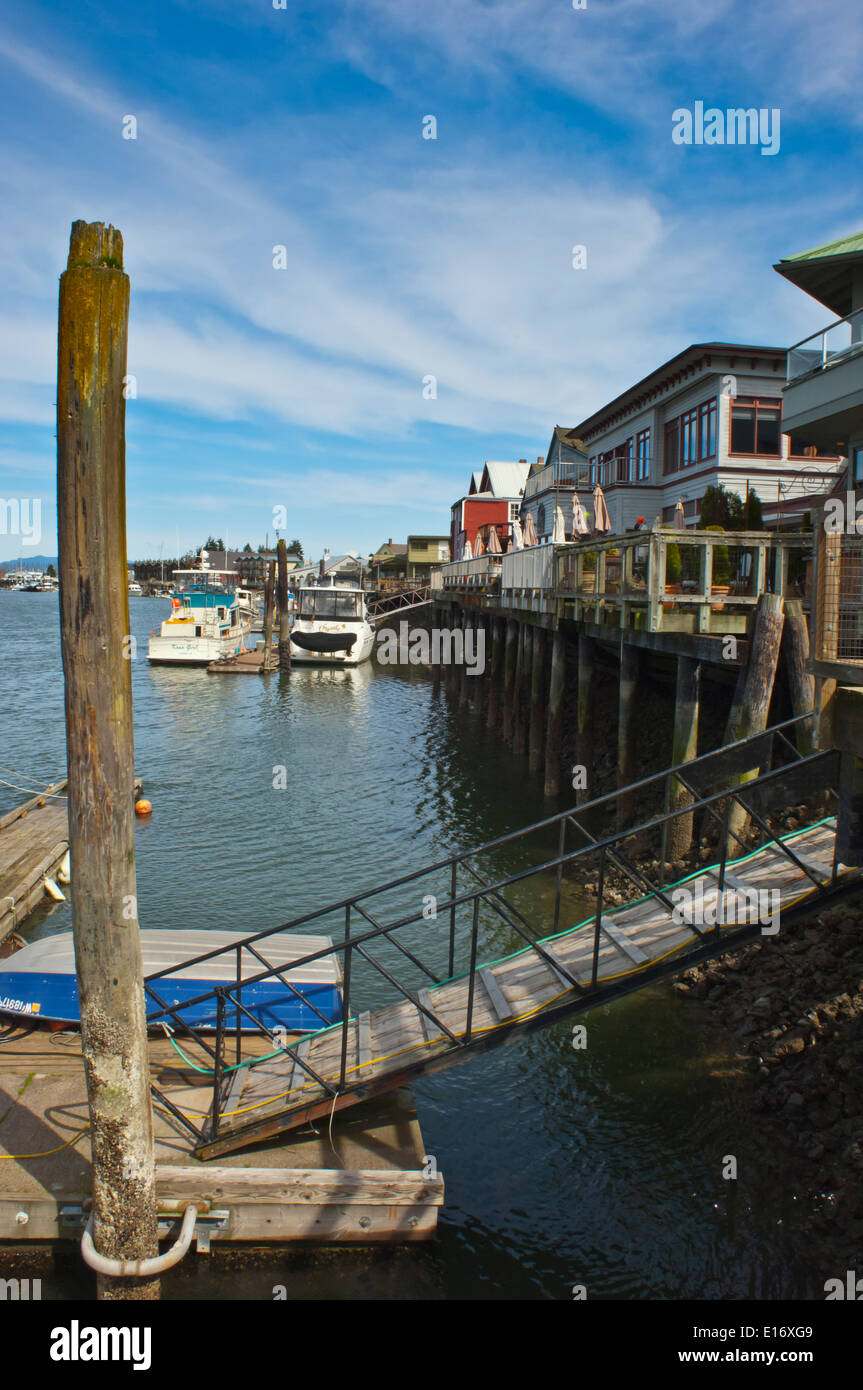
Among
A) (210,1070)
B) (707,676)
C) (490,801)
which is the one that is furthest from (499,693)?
(210,1070)

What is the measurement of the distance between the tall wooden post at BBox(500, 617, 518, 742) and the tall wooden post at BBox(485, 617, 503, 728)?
1.41 ft

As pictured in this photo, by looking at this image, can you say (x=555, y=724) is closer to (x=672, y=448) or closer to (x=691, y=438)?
(x=691, y=438)

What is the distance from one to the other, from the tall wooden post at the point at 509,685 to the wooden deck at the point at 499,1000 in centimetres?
1752

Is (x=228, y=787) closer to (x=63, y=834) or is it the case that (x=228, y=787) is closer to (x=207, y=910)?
(x=63, y=834)

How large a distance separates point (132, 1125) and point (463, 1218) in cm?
Answer: 279

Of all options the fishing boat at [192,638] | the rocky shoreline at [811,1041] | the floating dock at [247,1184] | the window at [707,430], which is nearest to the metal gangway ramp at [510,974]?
the floating dock at [247,1184]

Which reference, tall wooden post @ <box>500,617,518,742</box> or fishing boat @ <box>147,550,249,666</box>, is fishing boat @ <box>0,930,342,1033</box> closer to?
tall wooden post @ <box>500,617,518,742</box>

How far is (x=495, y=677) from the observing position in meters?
29.1

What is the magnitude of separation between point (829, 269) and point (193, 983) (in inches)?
573

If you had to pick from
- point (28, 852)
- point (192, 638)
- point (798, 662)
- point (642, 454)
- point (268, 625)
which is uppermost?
point (642, 454)

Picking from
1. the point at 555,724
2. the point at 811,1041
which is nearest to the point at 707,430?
the point at 555,724

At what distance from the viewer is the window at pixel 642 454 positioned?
2768cm

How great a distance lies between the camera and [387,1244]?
616 cm

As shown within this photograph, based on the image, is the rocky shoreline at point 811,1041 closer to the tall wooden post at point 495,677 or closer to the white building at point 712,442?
the white building at point 712,442
